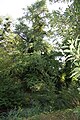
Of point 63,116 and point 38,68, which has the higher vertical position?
point 38,68

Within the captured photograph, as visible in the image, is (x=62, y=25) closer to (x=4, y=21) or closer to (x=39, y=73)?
(x=39, y=73)

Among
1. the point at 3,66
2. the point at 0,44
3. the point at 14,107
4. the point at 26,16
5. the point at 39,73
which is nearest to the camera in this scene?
the point at 14,107

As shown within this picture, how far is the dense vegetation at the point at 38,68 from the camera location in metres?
9.89

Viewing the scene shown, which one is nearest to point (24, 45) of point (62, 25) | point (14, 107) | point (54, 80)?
point (54, 80)

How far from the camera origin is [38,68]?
1570 cm

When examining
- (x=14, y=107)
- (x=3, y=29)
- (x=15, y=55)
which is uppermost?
(x=3, y=29)

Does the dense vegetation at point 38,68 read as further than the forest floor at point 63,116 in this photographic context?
Yes

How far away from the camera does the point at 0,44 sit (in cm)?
2202

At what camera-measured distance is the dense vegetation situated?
9894 millimetres

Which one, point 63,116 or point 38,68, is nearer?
point 63,116

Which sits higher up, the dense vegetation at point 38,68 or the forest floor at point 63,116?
the dense vegetation at point 38,68

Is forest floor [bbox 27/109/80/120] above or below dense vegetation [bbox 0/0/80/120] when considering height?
below

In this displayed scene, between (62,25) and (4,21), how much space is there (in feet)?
49.1

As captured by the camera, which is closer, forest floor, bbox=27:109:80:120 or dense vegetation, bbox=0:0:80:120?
forest floor, bbox=27:109:80:120
